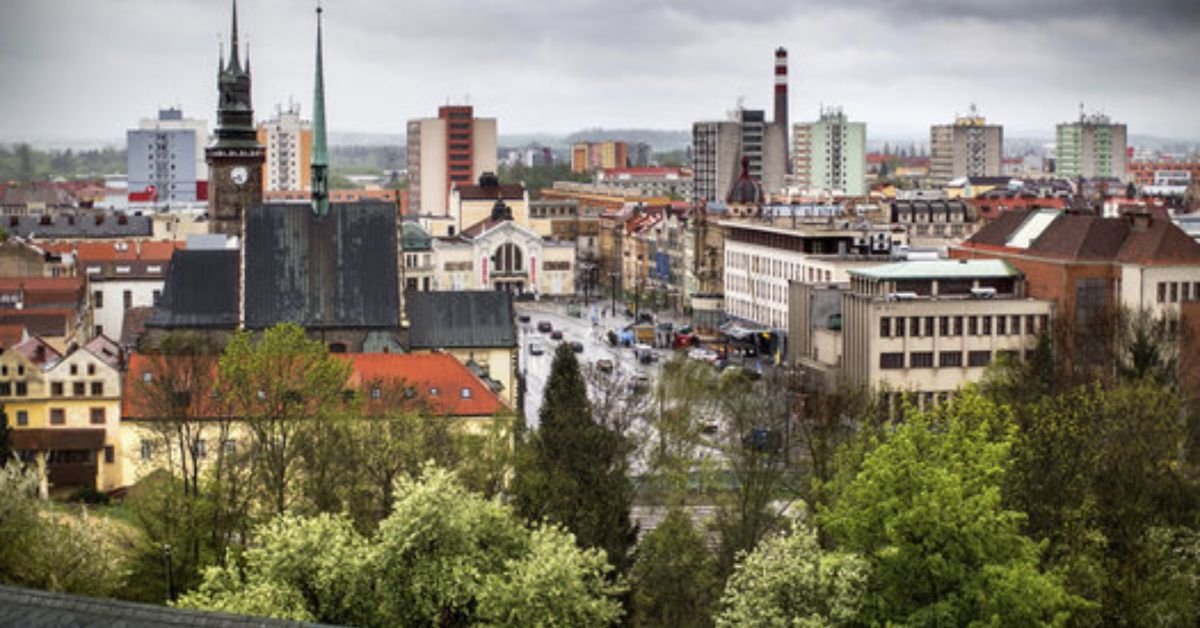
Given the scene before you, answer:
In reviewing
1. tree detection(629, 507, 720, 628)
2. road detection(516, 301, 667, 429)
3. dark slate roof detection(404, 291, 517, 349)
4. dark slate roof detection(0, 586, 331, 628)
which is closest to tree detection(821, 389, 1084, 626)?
tree detection(629, 507, 720, 628)

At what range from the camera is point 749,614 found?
37.5m

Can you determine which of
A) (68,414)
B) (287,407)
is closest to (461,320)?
(68,414)

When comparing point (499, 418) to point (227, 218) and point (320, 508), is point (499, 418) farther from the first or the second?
point (227, 218)

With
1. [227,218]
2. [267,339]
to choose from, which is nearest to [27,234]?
[227,218]

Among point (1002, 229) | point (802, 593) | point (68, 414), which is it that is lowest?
point (68, 414)

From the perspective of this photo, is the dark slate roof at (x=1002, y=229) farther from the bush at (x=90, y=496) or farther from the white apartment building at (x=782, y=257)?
the bush at (x=90, y=496)

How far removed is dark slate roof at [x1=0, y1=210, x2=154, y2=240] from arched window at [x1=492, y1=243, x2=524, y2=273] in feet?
93.3

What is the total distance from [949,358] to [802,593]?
5054 cm

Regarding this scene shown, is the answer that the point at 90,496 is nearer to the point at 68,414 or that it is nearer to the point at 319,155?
the point at 68,414

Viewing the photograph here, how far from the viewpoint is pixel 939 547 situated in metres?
38.4

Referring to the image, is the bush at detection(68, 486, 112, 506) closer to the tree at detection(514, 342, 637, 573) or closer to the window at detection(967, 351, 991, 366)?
the tree at detection(514, 342, 637, 573)

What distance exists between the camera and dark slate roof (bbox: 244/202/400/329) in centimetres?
8250

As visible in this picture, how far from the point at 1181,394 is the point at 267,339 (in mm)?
35720

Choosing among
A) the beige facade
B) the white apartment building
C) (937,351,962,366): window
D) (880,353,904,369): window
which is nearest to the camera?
the beige facade
